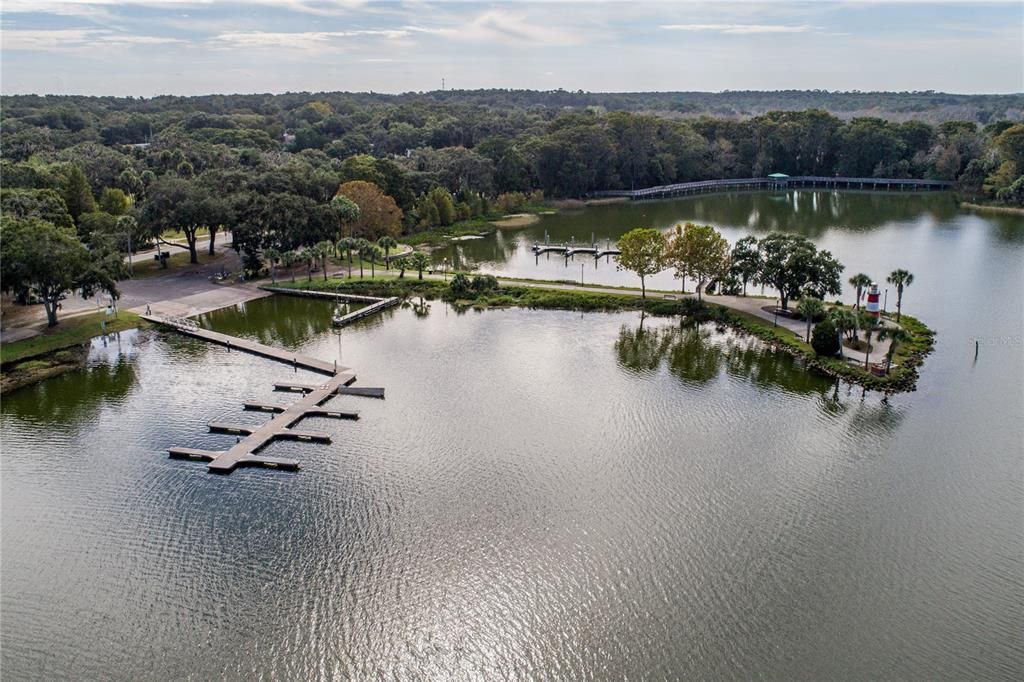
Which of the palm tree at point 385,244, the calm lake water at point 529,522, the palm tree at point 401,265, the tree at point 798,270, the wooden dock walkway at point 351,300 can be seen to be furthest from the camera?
the palm tree at point 385,244

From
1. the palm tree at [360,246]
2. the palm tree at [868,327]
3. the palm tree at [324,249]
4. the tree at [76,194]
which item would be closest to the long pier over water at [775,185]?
→ the palm tree at [360,246]

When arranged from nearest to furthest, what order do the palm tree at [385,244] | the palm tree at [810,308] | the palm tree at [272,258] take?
the palm tree at [810,308]
the palm tree at [272,258]
the palm tree at [385,244]

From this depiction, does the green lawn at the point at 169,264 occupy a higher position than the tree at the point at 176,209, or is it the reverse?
the tree at the point at 176,209

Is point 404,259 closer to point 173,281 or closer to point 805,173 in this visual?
point 173,281

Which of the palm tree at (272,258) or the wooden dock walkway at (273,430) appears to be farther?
the palm tree at (272,258)

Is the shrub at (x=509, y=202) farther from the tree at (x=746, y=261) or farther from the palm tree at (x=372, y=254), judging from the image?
the tree at (x=746, y=261)

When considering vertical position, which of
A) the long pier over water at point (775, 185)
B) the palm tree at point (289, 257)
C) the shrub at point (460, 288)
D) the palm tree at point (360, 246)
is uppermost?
the long pier over water at point (775, 185)
